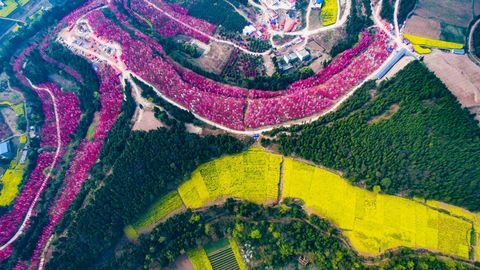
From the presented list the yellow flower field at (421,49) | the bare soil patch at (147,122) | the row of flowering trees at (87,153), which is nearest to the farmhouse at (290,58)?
the yellow flower field at (421,49)

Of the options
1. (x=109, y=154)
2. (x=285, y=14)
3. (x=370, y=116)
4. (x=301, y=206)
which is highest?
(x=285, y=14)

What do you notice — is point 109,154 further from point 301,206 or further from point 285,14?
point 285,14

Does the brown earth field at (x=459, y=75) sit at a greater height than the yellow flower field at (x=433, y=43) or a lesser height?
lesser

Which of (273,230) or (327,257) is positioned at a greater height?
(273,230)

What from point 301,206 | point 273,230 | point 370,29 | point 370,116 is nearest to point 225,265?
point 273,230

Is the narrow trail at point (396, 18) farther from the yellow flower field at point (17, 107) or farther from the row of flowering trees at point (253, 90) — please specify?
the yellow flower field at point (17, 107)

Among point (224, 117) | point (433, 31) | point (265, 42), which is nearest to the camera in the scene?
point (224, 117)

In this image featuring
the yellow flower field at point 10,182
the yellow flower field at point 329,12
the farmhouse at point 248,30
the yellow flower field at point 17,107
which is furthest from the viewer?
the farmhouse at point 248,30
